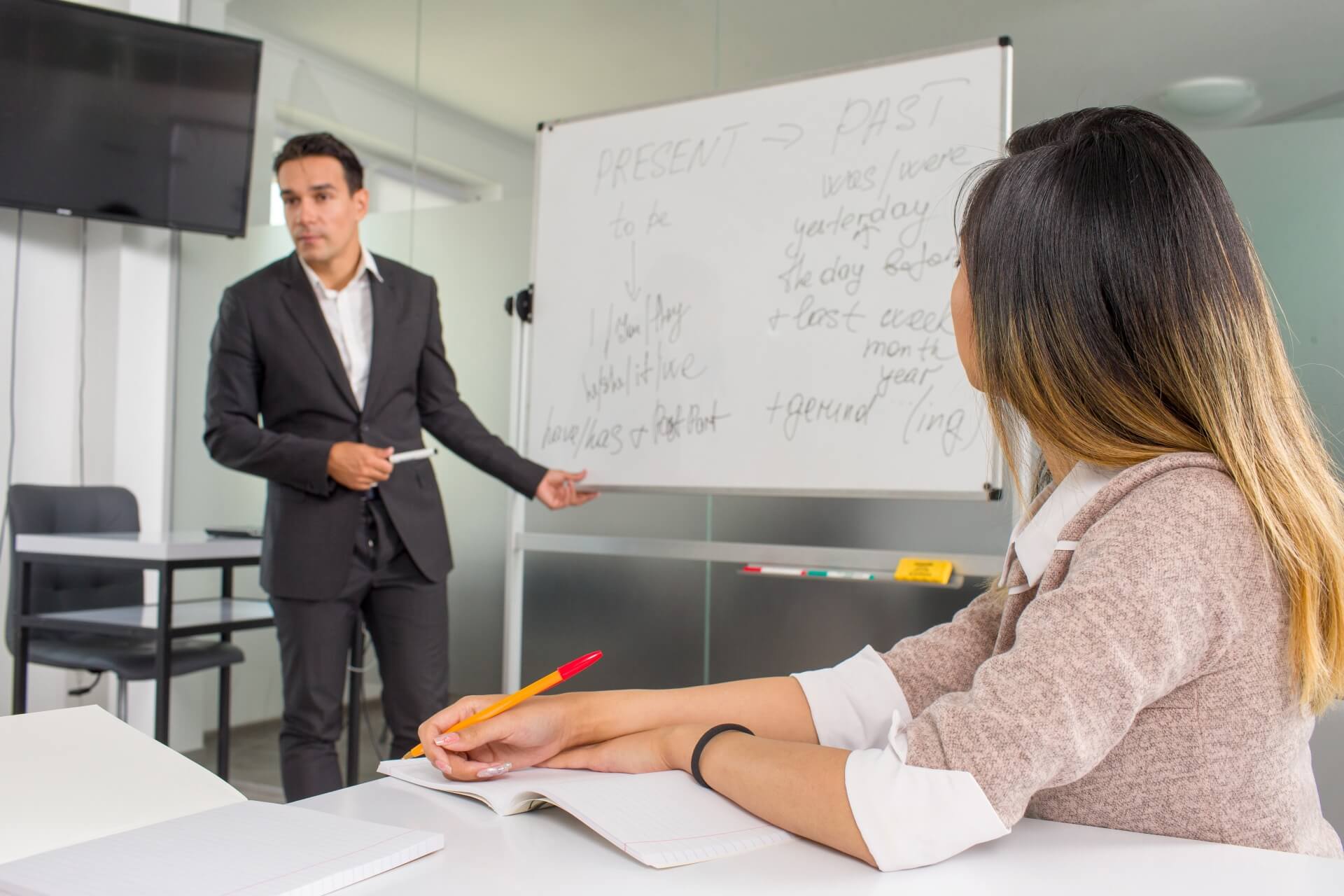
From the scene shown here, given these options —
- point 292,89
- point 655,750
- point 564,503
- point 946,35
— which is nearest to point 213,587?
point 292,89

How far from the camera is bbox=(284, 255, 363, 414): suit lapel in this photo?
2092 mm

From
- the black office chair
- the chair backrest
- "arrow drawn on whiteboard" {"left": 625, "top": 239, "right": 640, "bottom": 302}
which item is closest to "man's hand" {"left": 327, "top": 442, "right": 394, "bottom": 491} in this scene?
"arrow drawn on whiteboard" {"left": 625, "top": 239, "right": 640, "bottom": 302}

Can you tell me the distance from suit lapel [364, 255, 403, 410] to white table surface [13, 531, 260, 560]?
56 centimetres

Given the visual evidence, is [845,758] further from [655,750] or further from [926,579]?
[926,579]

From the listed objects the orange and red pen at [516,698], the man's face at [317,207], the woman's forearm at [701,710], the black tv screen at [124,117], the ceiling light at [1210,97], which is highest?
the black tv screen at [124,117]

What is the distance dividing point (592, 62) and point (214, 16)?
→ 1573 mm

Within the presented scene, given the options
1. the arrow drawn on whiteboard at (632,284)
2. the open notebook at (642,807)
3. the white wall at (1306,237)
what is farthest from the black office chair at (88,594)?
the white wall at (1306,237)

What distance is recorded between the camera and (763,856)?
65 cm

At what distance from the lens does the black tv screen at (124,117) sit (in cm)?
303

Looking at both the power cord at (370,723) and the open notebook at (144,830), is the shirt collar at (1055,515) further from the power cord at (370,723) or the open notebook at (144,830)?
the power cord at (370,723)

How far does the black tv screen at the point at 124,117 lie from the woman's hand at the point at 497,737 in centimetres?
296

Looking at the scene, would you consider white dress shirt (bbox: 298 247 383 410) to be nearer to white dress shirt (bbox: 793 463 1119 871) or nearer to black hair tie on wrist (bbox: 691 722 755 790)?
black hair tie on wrist (bbox: 691 722 755 790)

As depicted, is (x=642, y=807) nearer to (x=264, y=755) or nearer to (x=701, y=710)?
(x=701, y=710)

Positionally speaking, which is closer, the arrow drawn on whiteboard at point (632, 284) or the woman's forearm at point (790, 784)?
the woman's forearm at point (790, 784)
